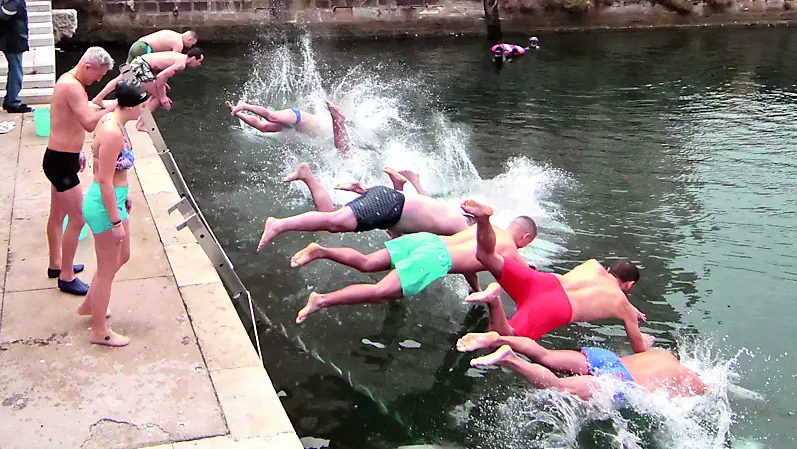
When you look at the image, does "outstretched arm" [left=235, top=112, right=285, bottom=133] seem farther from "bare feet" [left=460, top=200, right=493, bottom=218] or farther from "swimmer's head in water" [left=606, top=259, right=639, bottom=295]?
"swimmer's head in water" [left=606, top=259, right=639, bottom=295]

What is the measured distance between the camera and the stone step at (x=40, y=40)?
11.4 metres

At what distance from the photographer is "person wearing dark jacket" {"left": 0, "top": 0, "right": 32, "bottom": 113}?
883cm

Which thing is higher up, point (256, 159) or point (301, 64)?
point (301, 64)

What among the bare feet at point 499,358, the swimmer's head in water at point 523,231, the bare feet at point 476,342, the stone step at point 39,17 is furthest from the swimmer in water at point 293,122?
the stone step at point 39,17

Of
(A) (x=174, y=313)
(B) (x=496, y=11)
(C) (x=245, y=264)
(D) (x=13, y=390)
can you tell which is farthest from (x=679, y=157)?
(B) (x=496, y=11)

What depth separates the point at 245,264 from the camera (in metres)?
7.16

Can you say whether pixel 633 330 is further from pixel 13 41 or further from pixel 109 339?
pixel 13 41

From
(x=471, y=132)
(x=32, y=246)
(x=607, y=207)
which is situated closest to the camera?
(x=32, y=246)

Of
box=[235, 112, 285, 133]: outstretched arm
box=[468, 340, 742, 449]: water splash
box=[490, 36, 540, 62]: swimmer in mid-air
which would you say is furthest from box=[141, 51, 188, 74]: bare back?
box=[490, 36, 540, 62]: swimmer in mid-air

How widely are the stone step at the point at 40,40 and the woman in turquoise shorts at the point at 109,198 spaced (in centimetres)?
806

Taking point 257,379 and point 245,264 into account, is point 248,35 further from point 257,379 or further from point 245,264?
point 257,379

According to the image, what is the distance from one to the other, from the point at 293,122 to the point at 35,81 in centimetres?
370

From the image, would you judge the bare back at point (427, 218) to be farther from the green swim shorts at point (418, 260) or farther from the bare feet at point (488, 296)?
the bare feet at point (488, 296)

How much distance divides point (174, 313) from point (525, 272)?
259 centimetres
